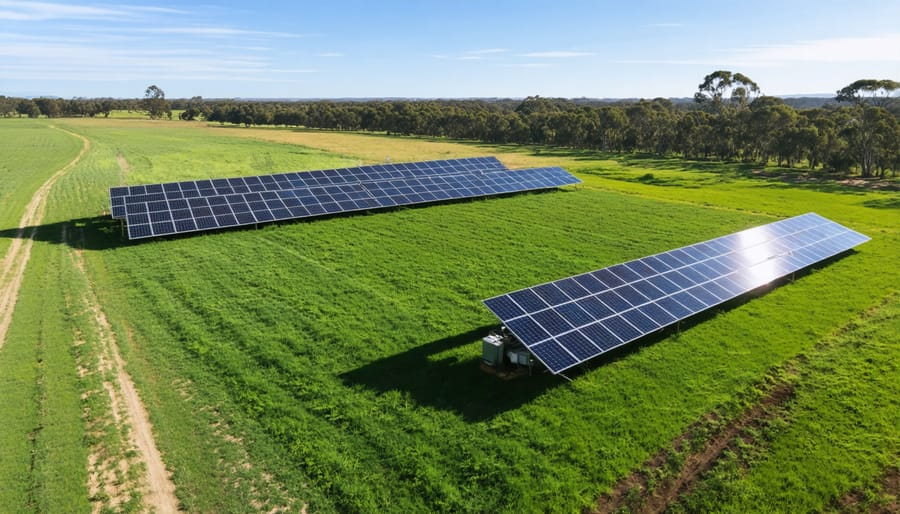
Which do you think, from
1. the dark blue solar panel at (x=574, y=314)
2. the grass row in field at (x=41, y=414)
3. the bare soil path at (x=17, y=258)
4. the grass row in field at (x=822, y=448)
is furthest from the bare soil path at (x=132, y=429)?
the dark blue solar panel at (x=574, y=314)

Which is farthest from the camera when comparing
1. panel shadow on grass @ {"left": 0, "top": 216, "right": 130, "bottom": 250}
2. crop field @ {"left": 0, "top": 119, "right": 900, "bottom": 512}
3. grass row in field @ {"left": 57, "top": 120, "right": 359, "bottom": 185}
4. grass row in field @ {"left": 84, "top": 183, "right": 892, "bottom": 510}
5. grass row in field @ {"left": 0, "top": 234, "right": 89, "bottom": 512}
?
grass row in field @ {"left": 57, "top": 120, "right": 359, "bottom": 185}

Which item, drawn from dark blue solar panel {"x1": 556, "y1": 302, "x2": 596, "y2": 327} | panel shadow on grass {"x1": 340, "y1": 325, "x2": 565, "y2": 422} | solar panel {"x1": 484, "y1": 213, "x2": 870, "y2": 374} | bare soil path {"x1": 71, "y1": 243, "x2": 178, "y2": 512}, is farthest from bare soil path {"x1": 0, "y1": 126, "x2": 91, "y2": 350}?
dark blue solar panel {"x1": 556, "y1": 302, "x2": 596, "y2": 327}

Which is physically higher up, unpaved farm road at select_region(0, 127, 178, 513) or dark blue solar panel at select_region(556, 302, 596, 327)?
dark blue solar panel at select_region(556, 302, 596, 327)

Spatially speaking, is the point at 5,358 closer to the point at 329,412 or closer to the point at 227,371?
the point at 227,371

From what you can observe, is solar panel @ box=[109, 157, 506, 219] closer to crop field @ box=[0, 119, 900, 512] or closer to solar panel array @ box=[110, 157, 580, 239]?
solar panel array @ box=[110, 157, 580, 239]

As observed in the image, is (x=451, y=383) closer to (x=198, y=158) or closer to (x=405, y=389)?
(x=405, y=389)

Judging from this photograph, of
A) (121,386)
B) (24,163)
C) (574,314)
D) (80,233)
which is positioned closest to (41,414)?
(121,386)
